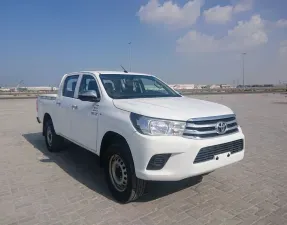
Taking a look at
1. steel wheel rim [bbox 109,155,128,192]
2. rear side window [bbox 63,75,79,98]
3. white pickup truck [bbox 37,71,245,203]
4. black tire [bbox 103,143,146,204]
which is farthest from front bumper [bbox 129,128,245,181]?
rear side window [bbox 63,75,79,98]

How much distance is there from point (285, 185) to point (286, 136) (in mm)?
4715

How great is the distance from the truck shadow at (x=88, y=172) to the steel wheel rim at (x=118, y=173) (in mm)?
282

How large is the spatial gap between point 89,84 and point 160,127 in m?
2.17

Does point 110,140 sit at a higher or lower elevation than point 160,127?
lower

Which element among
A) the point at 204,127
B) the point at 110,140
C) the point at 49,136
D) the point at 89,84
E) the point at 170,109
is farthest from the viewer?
the point at 49,136

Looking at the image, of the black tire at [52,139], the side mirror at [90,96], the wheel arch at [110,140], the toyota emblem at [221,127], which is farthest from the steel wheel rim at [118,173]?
the black tire at [52,139]

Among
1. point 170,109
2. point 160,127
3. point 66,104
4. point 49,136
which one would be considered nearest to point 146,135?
point 160,127

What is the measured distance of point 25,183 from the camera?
4.60m

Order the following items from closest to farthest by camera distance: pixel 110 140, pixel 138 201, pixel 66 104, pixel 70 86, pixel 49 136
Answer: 1. pixel 138 201
2. pixel 110 140
3. pixel 66 104
4. pixel 70 86
5. pixel 49 136

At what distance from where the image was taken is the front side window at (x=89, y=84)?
15.4 ft

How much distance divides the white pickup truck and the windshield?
0.06 feet

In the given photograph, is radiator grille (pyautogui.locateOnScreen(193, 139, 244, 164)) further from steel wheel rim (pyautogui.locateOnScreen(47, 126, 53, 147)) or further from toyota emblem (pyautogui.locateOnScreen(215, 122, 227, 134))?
steel wheel rim (pyautogui.locateOnScreen(47, 126, 53, 147))

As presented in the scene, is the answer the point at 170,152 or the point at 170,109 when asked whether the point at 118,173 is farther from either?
the point at 170,109

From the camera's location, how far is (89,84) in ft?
16.3
